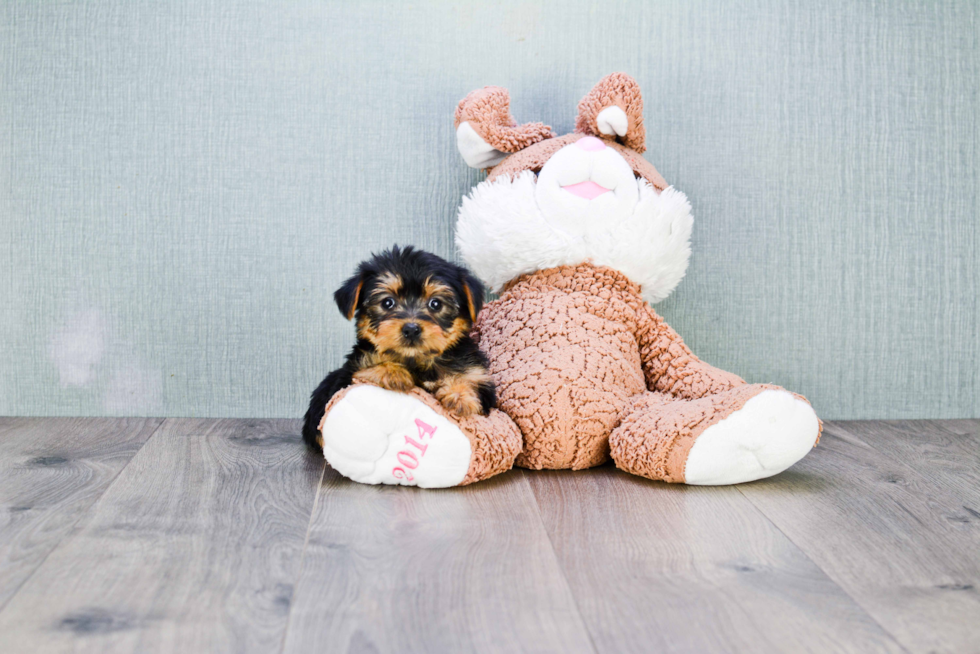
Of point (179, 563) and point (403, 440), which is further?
point (403, 440)

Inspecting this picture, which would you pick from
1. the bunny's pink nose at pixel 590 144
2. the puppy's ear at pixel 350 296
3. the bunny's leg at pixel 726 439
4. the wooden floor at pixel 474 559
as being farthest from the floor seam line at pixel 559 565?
the bunny's pink nose at pixel 590 144

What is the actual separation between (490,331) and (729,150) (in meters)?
0.94

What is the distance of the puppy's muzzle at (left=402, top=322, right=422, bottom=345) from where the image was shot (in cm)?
157

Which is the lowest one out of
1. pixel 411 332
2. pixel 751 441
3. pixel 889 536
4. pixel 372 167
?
pixel 889 536

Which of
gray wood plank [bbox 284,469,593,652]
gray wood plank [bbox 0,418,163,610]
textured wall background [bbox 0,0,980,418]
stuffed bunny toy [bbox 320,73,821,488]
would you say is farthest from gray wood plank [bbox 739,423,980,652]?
gray wood plank [bbox 0,418,163,610]

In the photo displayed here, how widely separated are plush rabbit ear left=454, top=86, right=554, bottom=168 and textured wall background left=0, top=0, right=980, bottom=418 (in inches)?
7.8

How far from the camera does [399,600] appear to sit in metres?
1.15

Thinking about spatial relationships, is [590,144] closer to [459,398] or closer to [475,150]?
[475,150]

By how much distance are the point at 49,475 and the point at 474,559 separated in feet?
3.43

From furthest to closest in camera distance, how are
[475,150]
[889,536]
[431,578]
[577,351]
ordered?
1. [475,150]
2. [577,351]
3. [889,536]
4. [431,578]

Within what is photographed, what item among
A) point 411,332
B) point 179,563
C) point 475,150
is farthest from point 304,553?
point 475,150

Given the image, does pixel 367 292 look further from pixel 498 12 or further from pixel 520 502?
pixel 498 12

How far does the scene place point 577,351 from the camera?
1.85 metres

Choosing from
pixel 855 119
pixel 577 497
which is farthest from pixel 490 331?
pixel 855 119
